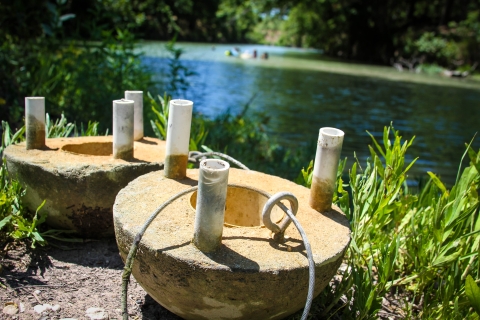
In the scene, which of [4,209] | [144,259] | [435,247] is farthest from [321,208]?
[4,209]

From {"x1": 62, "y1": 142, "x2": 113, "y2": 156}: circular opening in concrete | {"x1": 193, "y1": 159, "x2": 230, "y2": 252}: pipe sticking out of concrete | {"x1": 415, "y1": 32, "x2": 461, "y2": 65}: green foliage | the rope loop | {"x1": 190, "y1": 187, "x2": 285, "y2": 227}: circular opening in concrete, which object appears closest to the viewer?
{"x1": 193, "y1": 159, "x2": 230, "y2": 252}: pipe sticking out of concrete

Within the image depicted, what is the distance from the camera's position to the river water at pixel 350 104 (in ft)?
26.8

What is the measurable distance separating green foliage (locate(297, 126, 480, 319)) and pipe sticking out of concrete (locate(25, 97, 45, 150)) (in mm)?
1663

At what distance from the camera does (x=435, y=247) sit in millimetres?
2490

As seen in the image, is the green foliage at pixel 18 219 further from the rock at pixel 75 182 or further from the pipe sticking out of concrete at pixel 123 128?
the pipe sticking out of concrete at pixel 123 128

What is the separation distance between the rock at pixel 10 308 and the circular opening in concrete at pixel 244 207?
0.95 meters

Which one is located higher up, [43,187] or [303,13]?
[303,13]

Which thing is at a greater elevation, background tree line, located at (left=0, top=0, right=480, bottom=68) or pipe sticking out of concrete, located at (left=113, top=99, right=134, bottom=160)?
background tree line, located at (left=0, top=0, right=480, bottom=68)

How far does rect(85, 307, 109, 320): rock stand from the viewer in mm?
2195

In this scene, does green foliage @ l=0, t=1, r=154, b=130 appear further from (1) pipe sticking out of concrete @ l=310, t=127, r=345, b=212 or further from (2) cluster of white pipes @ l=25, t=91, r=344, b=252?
(1) pipe sticking out of concrete @ l=310, t=127, r=345, b=212

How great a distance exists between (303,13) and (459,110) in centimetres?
1872

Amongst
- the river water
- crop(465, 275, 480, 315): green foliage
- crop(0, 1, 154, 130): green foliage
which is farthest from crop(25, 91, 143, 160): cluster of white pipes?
the river water

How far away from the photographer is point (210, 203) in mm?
1729

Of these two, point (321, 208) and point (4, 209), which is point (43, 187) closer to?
point (4, 209)
